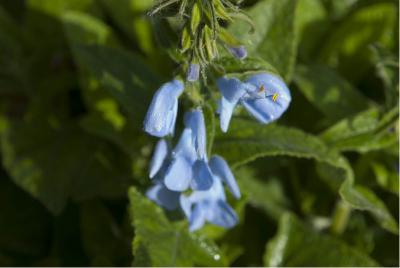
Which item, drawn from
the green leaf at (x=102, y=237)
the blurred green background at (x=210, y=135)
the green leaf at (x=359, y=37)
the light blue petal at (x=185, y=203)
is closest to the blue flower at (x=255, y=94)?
the blurred green background at (x=210, y=135)

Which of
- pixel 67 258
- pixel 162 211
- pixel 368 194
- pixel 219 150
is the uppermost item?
pixel 219 150

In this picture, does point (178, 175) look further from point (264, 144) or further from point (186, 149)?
point (264, 144)

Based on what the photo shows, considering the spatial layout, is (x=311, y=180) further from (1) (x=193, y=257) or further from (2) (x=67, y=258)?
(2) (x=67, y=258)

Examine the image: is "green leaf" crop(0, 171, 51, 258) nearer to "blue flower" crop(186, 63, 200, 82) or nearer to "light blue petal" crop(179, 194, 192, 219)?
"light blue petal" crop(179, 194, 192, 219)

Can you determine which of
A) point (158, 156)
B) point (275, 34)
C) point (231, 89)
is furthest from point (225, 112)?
point (275, 34)

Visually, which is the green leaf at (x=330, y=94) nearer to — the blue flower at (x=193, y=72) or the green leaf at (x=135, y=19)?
the green leaf at (x=135, y=19)

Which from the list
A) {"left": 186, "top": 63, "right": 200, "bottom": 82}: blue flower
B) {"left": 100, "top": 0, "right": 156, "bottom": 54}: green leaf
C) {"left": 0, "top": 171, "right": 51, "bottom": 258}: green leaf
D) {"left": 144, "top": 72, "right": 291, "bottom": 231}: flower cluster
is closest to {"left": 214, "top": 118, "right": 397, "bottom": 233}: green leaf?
{"left": 144, "top": 72, "right": 291, "bottom": 231}: flower cluster

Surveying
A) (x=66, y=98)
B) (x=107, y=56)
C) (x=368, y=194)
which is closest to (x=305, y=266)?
(x=368, y=194)
